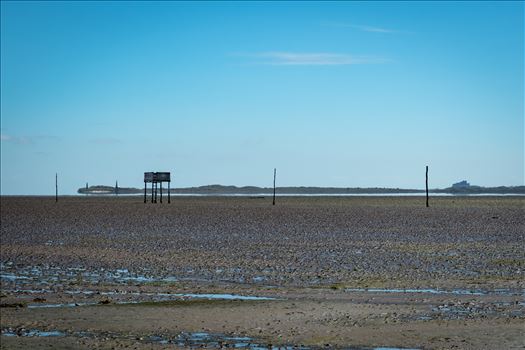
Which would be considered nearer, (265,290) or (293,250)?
(265,290)

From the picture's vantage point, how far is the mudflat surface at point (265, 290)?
40.0 feet

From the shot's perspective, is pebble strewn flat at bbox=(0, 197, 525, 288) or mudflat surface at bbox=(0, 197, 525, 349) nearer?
mudflat surface at bbox=(0, 197, 525, 349)

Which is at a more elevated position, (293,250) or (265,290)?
(293,250)

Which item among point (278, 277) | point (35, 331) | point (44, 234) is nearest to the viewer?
point (35, 331)

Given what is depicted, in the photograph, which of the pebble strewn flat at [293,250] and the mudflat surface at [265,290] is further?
the pebble strewn flat at [293,250]

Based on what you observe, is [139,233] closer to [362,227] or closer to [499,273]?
[362,227]

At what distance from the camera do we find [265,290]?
16.8 meters

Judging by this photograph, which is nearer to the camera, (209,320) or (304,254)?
(209,320)

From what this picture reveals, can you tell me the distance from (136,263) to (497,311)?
37.7 feet

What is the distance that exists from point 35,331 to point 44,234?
2188 centimetres

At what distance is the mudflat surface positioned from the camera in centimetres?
1220

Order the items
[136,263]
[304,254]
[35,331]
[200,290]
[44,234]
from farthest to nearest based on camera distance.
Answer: [44,234]
[304,254]
[136,263]
[200,290]
[35,331]

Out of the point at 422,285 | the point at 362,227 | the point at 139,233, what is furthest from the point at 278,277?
the point at 362,227

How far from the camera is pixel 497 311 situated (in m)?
13.8
